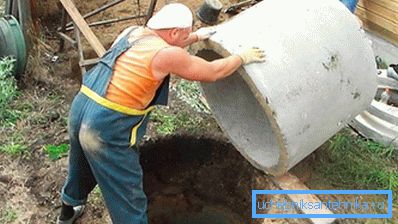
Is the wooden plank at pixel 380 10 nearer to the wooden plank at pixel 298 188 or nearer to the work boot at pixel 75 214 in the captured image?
the wooden plank at pixel 298 188

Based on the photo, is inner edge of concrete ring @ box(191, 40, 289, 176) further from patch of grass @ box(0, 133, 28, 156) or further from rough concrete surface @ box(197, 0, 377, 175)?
patch of grass @ box(0, 133, 28, 156)

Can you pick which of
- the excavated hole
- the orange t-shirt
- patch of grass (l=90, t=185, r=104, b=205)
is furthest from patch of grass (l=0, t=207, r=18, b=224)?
the orange t-shirt

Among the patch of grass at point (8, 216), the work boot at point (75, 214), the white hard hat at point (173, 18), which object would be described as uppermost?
the white hard hat at point (173, 18)

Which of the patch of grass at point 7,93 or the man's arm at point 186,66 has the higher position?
the man's arm at point 186,66

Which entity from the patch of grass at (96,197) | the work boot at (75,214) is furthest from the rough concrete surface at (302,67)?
the work boot at (75,214)

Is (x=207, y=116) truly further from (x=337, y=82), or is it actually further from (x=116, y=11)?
(x=116, y=11)

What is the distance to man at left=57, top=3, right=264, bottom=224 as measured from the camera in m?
3.50

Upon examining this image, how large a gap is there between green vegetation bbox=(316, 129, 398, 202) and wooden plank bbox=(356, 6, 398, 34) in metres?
1.23

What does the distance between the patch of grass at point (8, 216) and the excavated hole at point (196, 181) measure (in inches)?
43.7

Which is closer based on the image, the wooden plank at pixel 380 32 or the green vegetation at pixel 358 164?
the green vegetation at pixel 358 164

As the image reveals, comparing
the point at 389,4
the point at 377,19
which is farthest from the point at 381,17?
the point at 389,4

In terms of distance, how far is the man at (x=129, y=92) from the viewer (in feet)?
11.5

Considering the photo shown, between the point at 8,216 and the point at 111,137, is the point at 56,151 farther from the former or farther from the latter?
the point at 111,137

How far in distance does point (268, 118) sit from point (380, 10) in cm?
250
